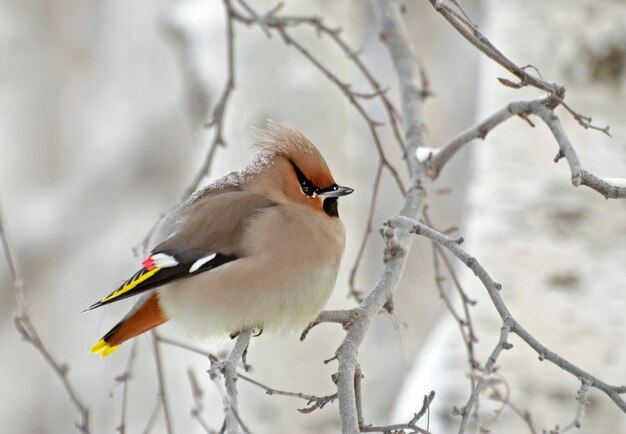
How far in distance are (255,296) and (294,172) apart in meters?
0.32

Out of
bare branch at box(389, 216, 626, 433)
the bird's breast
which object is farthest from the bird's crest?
bare branch at box(389, 216, 626, 433)

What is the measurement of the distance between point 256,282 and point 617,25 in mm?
1483

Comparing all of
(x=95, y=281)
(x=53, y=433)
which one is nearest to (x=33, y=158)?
(x=95, y=281)

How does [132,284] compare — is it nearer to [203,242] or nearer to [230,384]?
[203,242]

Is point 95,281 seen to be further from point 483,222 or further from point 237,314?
point 237,314

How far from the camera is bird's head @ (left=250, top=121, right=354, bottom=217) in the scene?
2.12 metres

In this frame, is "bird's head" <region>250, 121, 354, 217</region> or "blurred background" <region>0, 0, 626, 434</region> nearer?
"bird's head" <region>250, 121, 354, 217</region>

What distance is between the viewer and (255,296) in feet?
6.55

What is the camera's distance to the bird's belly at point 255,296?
1.99 meters

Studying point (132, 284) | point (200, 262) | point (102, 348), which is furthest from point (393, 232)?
point (102, 348)

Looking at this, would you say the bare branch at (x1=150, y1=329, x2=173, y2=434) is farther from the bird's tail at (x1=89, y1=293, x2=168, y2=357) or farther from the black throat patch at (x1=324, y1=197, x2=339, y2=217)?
the black throat patch at (x1=324, y1=197, x2=339, y2=217)

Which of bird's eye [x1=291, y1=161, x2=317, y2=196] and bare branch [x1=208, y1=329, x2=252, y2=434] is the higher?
bird's eye [x1=291, y1=161, x2=317, y2=196]

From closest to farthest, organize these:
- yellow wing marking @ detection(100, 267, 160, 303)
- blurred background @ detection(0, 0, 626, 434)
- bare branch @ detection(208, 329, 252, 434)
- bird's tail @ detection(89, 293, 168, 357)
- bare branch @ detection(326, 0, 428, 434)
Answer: bare branch @ detection(208, 329, 252, 434) → bare branch @ detection(326, 0, 428, 434) → yellow wing marking @ detection(100, 267, 160, 303) → bird's tail @ detection(89, 293, 168, 357) → blurred background @ detection(0, 0, 626, 434)

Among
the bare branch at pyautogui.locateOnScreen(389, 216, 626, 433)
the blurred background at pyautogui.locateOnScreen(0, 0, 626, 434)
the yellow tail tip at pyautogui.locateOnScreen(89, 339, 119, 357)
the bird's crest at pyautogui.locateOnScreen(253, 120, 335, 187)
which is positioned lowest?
the yellow tail tip at pyautogui.locateOnScreen(89, 339, 119, 357)
